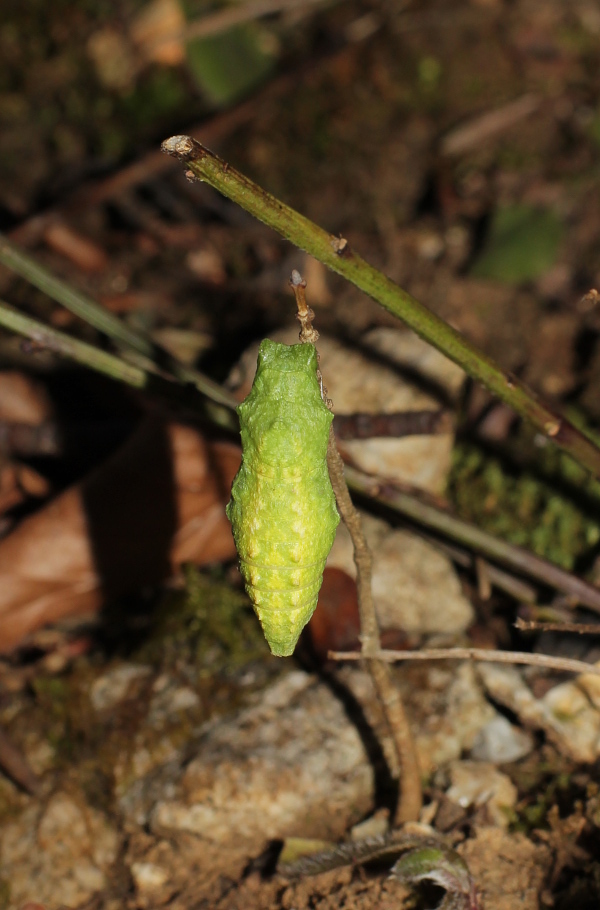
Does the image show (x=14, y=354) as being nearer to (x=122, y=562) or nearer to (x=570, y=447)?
(x=122, y=562)

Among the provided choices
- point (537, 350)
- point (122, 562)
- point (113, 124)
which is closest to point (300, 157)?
point (113, 124)

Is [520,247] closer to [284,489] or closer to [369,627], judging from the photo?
[369,627]

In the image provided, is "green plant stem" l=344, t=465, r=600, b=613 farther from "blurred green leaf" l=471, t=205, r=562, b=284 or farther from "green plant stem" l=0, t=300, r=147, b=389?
"blurred green leaf" l=471, t=205, r=562, b=284

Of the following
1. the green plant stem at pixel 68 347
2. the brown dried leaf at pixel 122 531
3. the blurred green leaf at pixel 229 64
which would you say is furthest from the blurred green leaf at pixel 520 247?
the green plant stem at pixel 68 347

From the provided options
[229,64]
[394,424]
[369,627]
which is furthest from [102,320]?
[229,64]

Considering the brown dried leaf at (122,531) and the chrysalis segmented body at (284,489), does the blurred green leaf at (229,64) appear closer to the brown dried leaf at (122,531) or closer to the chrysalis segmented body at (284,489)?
the brown dried leaf at (122,531)
